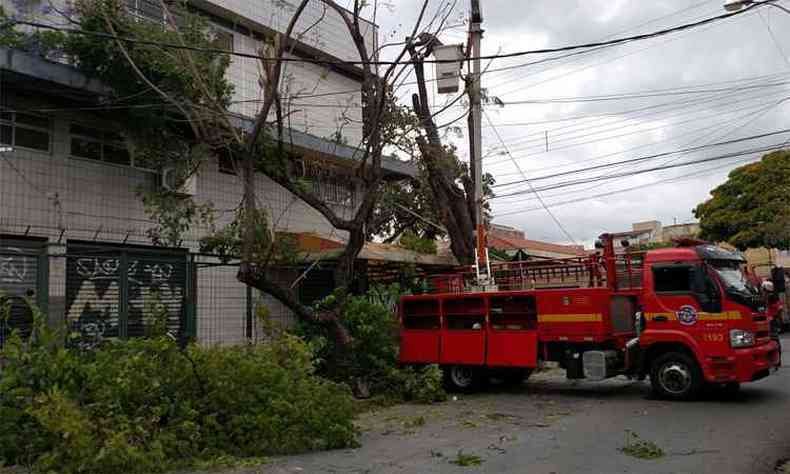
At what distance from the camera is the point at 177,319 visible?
1284 centimetres

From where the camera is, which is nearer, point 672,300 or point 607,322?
point 672,300

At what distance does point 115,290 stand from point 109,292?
0.36 ft

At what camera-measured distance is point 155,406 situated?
887cm

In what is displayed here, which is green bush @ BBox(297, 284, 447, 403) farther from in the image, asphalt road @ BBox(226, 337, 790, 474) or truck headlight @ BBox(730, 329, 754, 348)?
truck headlight @ BBox(730, 329, 754, 348)

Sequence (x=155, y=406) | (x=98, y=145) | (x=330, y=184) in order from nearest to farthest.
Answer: (x=155, y=406) → (x=98, y=145) → (x=330, y=184)

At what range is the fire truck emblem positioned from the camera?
39.5 ft

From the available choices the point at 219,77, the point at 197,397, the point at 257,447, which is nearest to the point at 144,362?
the point at 197,397

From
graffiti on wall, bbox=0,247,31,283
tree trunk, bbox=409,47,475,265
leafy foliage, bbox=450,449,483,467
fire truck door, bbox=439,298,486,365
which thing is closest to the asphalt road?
leafy foliage, bbox=450,449,483,467

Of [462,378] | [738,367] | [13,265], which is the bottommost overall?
[462,378]

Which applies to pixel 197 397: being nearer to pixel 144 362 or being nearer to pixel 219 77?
pixel 144 362

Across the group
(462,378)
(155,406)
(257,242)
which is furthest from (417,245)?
(155,406)

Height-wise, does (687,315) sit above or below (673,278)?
below

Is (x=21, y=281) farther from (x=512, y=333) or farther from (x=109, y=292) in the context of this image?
(x=512, y=333)

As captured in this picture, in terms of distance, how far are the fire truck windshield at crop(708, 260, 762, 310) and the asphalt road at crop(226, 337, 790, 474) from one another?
169 cm
